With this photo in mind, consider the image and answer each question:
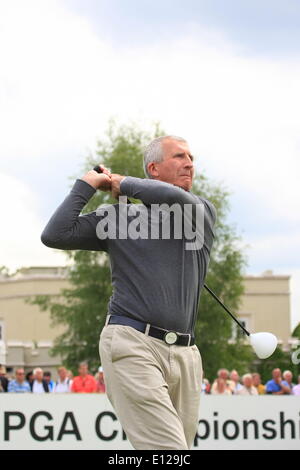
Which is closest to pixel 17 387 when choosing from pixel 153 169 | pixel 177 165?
pixel 153 169

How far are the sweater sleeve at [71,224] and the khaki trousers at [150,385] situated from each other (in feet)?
1.83

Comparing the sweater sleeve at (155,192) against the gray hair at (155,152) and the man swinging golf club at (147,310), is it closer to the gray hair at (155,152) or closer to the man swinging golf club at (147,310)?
the man swinging golf club at (147,310)

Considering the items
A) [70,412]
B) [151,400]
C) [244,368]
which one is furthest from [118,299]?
[244,368]

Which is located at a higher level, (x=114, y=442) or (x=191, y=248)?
(x=191, y=248)

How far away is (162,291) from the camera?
541 cm

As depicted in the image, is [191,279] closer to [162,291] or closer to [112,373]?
[162,291]

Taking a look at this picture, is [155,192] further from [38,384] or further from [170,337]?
[38,384]

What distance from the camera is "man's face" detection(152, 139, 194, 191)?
5797 mm

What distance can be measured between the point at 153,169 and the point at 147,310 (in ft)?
3.07

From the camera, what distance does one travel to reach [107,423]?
44.5 ft

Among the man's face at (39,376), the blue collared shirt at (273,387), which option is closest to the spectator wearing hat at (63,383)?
the man's face at (39,376)

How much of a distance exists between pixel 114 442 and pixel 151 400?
27.8ft
